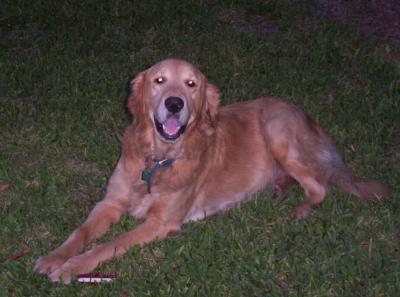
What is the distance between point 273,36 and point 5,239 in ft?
19.8

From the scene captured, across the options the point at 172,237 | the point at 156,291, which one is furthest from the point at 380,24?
the point at 156,291

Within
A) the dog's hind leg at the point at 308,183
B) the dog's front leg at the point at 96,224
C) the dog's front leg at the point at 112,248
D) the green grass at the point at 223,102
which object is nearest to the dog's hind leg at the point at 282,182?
the dog's hind leg at the point at 308,183

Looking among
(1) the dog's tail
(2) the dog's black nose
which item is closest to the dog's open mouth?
(2) the dog's black nose

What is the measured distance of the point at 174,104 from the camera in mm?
5113

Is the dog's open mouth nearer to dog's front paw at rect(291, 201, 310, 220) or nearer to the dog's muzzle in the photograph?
the dog's muzzle

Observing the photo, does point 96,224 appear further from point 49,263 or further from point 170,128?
point 170,128

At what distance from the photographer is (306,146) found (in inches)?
249

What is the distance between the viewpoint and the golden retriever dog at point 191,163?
515 centimetres

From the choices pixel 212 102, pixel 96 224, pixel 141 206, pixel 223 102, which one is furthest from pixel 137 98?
pixel 223 102

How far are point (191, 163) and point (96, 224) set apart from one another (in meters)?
0.97

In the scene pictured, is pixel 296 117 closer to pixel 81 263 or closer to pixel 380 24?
pixel 81 263

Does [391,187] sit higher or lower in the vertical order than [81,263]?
lower

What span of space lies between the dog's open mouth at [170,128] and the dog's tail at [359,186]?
1.75m

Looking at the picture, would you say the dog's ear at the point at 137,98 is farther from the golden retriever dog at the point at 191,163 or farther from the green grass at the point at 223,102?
the green grass at the point at 223,102
